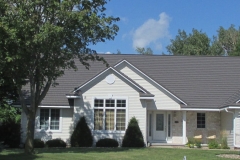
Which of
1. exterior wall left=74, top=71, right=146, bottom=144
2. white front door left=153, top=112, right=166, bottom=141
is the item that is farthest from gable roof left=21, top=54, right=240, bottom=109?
white front door left=153, top=112, right=166, bottom=141

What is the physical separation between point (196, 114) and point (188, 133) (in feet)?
4.73

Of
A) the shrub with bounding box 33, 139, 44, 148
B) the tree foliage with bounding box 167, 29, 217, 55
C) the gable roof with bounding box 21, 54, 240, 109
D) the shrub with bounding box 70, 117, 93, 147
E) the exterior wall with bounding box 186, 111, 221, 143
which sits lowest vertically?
the shrub with bounding box 33, 139, 44, 148

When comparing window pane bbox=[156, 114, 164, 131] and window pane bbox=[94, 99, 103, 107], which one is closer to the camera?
window pane bbox=[94, 99, 103, 107]

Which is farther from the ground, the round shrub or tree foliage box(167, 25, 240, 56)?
tree foliage box(167, 25, 240, 56)

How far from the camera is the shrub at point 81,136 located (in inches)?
1075

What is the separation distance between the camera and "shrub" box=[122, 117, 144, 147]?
27.1 m

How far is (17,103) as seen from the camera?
28859 millimetres

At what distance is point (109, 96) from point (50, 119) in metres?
4.41

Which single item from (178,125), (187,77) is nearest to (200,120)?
(178,125)

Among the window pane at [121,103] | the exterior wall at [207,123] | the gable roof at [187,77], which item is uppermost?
the gable roof at [187,77]

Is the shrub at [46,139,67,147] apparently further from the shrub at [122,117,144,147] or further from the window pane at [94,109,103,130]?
the shrub at [122,117,144,147]

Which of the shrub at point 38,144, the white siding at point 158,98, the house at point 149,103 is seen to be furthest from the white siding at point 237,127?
the shrub at point 38,144

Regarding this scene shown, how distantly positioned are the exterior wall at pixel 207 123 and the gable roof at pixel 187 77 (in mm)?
1094

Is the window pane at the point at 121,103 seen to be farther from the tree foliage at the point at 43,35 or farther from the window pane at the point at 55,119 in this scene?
the tree foliage at the point at 43,35
